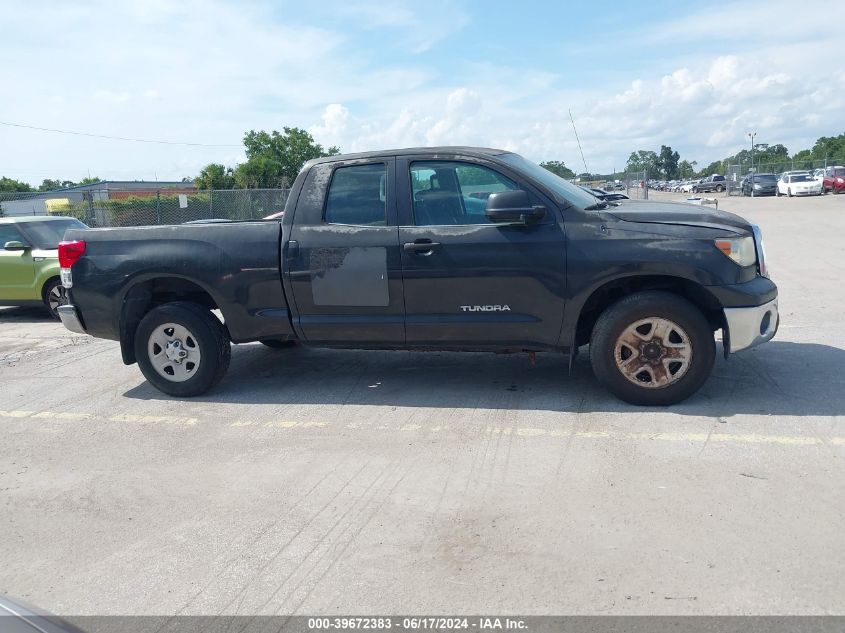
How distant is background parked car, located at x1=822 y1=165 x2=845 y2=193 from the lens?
40588 millimetres

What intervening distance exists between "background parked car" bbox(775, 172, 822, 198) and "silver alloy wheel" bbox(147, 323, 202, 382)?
138ft

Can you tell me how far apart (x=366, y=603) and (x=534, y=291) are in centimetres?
283

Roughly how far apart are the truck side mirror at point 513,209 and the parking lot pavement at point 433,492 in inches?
54.4

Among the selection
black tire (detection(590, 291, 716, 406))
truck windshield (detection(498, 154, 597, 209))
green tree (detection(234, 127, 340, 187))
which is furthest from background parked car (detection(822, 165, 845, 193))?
black tire (detection(590, 291, 716, 406))

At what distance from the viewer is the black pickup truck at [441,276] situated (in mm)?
5172

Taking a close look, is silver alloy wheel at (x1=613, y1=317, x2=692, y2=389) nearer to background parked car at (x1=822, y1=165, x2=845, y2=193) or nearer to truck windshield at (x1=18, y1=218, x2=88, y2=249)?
truck windshield at (x1=18, y1=218, x2=88, y2=249)

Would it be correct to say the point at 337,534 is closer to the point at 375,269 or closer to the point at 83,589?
the point at 83,589

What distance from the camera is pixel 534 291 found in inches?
212

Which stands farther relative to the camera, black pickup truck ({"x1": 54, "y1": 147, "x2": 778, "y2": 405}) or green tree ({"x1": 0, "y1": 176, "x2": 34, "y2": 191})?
green tree ({"x1": 0, "y1": 176, "x2": 34, "y2": 191})

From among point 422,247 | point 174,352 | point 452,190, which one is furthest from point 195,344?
point 452,190

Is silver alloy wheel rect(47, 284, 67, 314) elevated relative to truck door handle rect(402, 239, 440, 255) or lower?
lower

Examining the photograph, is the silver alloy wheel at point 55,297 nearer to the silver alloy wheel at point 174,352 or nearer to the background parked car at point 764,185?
the silver alloy wheel at point 174,352

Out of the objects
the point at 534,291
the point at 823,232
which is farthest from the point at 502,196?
the point at 823,232

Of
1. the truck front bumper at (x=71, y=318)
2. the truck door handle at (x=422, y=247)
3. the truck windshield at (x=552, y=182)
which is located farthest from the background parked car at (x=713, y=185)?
the truck front bumper at (x=71, y=318)
